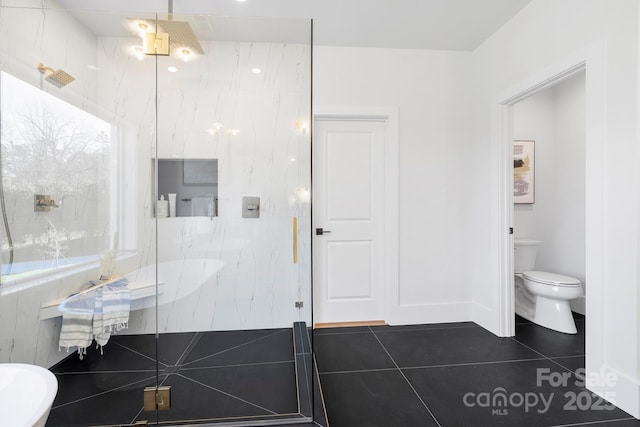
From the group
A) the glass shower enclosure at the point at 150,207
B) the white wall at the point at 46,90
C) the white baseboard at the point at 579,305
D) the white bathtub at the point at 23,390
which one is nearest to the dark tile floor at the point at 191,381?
the glass shower enclosure at the point at 150,207

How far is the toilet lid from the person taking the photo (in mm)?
2516

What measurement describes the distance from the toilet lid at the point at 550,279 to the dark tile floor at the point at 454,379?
0.43 metres

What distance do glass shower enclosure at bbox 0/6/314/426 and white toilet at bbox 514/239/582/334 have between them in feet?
6.94

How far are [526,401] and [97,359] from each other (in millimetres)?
2391

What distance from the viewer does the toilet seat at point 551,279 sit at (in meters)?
2.51

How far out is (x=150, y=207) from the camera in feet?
5.82

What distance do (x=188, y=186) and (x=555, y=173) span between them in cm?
361

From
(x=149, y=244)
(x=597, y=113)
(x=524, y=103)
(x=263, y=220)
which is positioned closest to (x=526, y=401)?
(x=597, y=113)

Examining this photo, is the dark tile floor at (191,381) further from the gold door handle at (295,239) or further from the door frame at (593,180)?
the door frame at (593,180)

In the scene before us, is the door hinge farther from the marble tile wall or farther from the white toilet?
the white toilet

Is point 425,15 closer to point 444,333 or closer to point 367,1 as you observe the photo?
point 367,1

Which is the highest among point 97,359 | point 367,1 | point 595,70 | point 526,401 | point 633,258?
point 367,1

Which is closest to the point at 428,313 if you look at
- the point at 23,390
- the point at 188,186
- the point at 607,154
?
the point at 607,154

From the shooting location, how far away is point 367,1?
84.6 inches
